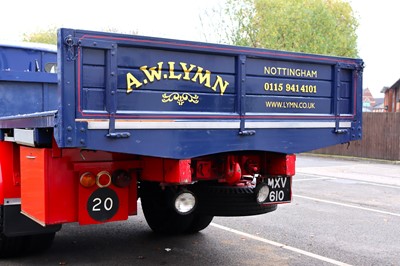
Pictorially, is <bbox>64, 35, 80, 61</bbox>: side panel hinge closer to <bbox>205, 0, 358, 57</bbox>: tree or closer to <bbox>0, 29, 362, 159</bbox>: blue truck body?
<bbox>0, 29, 362, 159</bbox>: blue truck body

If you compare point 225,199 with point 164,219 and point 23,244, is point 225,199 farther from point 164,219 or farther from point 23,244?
point 23,244

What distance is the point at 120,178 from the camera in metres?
4.52

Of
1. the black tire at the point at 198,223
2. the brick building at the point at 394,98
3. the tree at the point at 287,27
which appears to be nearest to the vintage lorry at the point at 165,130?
the black tire at the point at 198,223

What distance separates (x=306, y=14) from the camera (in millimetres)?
30688

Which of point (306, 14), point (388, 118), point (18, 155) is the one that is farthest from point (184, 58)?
point (306, 14)

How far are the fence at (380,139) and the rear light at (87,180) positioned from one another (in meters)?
16.5

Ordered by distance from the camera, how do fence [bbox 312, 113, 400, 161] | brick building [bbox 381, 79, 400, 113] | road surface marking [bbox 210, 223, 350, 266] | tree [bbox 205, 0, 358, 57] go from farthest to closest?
brick building [bbox 381, 79, 400, 113], tree [bbox 205, 0, 358, 57], fence [bbox 312, 113, 400, 161], road surface marking [bbox 210, 223, 350, 266]

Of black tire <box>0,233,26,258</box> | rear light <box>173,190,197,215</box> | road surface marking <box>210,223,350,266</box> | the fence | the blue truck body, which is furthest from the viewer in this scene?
the fence

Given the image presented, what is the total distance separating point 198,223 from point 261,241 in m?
0.83

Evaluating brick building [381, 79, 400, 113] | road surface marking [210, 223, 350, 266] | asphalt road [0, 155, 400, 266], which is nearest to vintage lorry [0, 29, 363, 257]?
asphalt road [0, 155, 400, 266]

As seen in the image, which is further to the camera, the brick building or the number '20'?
the brick building

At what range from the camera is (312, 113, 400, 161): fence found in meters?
19.7

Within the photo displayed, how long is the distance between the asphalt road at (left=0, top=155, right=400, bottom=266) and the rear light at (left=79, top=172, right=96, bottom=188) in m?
1.48

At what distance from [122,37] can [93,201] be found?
1.41 meters
